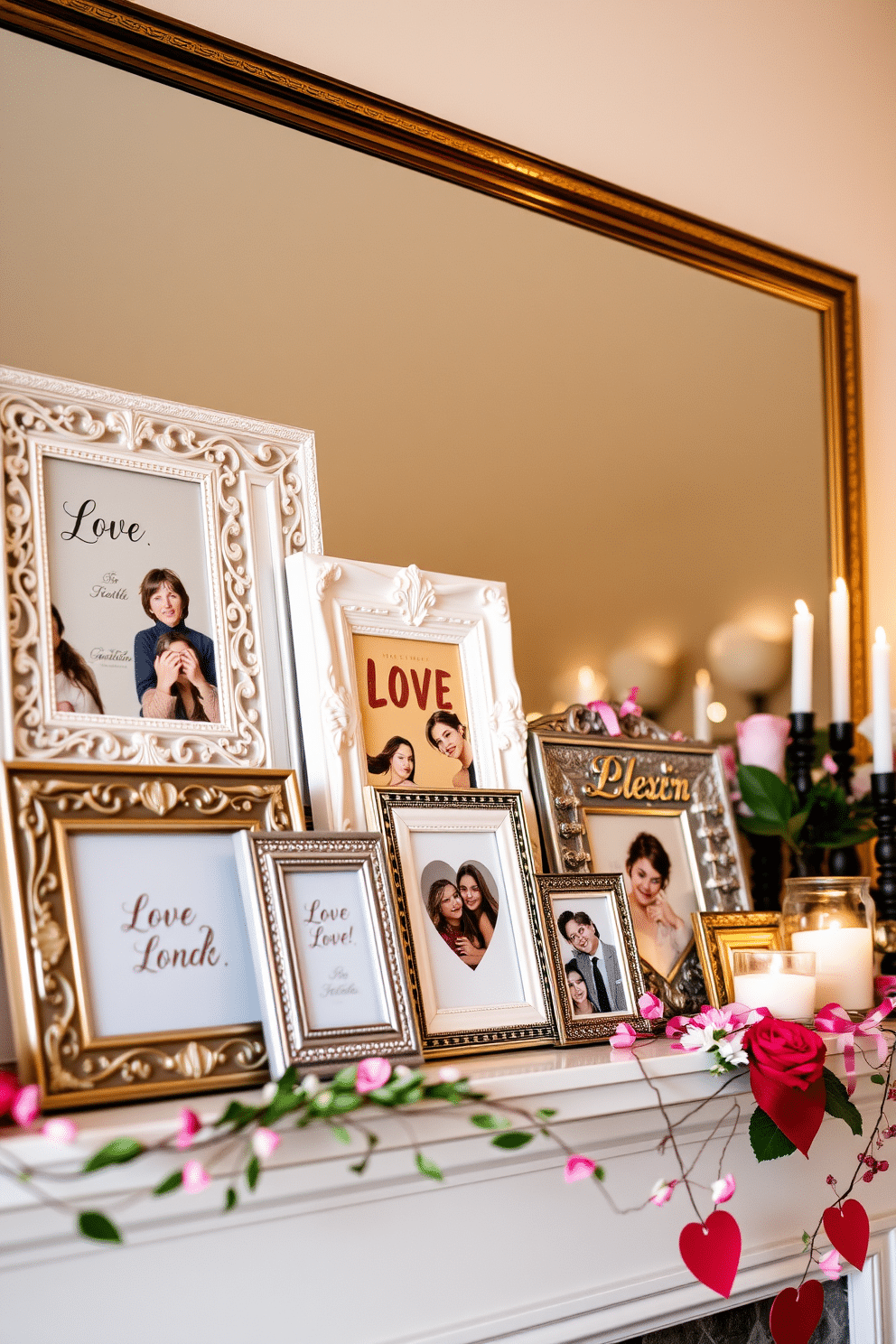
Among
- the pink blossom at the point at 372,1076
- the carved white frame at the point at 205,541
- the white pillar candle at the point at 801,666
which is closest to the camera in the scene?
the pink blossom at the point at 372,1076

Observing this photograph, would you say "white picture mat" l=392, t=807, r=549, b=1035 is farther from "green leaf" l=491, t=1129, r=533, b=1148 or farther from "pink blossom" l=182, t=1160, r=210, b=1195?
"pink blossom" l=182, t=1160, r=210, b=1195

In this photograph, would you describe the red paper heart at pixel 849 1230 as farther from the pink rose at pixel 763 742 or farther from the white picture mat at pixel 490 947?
the pink rose at pixel 763 742

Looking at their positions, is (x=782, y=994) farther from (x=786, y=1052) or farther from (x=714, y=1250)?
(x=714, y=1250)

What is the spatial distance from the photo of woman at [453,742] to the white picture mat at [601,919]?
0.15m

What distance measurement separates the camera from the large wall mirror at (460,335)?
114 centimetres

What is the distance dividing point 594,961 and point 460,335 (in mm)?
801

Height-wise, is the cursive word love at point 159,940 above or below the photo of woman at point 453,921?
above

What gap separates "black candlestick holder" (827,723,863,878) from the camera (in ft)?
5.10

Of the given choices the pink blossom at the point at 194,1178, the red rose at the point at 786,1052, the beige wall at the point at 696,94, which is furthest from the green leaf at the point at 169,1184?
the beige wall at the point at 696,94

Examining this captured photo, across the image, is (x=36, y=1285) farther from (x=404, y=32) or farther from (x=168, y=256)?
(x=404, y=32)

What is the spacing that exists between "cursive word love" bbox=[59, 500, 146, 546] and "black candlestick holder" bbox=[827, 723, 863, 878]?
103cm

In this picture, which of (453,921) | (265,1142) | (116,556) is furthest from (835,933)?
(116,556)

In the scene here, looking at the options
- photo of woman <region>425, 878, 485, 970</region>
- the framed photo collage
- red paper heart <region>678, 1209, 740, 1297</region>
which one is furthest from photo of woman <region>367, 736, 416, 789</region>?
red paper heart <region>678, 1209, 740, 1297</region>

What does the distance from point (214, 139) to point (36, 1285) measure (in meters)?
1.13
